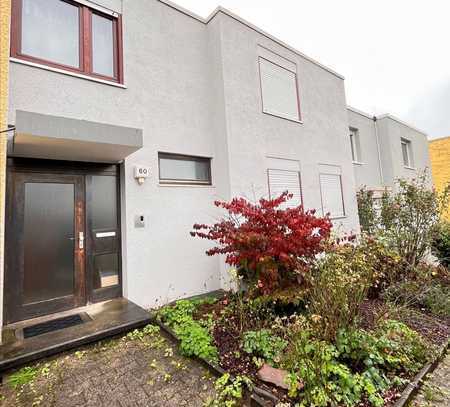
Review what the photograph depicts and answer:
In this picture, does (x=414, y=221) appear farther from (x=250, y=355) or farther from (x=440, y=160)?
(x=440, y=160)

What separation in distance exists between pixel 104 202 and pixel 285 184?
557 cm

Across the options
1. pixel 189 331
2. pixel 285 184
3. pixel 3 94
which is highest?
pixel 3 94

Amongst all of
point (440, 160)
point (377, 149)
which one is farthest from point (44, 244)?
point (440, 160)

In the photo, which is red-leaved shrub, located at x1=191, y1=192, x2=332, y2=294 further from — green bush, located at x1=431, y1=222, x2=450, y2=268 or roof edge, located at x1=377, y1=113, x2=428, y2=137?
roof edge, located at x1=377, y1=113, x2=428, y2=137

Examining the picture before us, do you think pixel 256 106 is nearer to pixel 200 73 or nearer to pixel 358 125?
pixel 200 73

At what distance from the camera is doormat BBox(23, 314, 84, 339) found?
4129 millimetres

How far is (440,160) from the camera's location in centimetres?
2150

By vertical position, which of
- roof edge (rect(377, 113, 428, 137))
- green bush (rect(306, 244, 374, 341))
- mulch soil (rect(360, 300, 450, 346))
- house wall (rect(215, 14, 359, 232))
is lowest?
mulch soil (rect(360, 300, 450, 346))

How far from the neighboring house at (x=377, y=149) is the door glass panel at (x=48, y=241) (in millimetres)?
13081

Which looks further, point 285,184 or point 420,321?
point 285,184

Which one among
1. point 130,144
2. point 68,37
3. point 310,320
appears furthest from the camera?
point 68,37

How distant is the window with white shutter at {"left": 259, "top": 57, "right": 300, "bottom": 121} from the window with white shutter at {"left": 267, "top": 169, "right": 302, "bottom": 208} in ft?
6.71

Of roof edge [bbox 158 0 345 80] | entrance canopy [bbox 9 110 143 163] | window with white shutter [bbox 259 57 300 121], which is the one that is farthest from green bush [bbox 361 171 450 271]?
entrance canopy [bbox 9 110 143 163]

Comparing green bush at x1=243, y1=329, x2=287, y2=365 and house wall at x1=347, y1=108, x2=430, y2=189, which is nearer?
green bush at x1=243, y1=329, x2=287, y2=365
